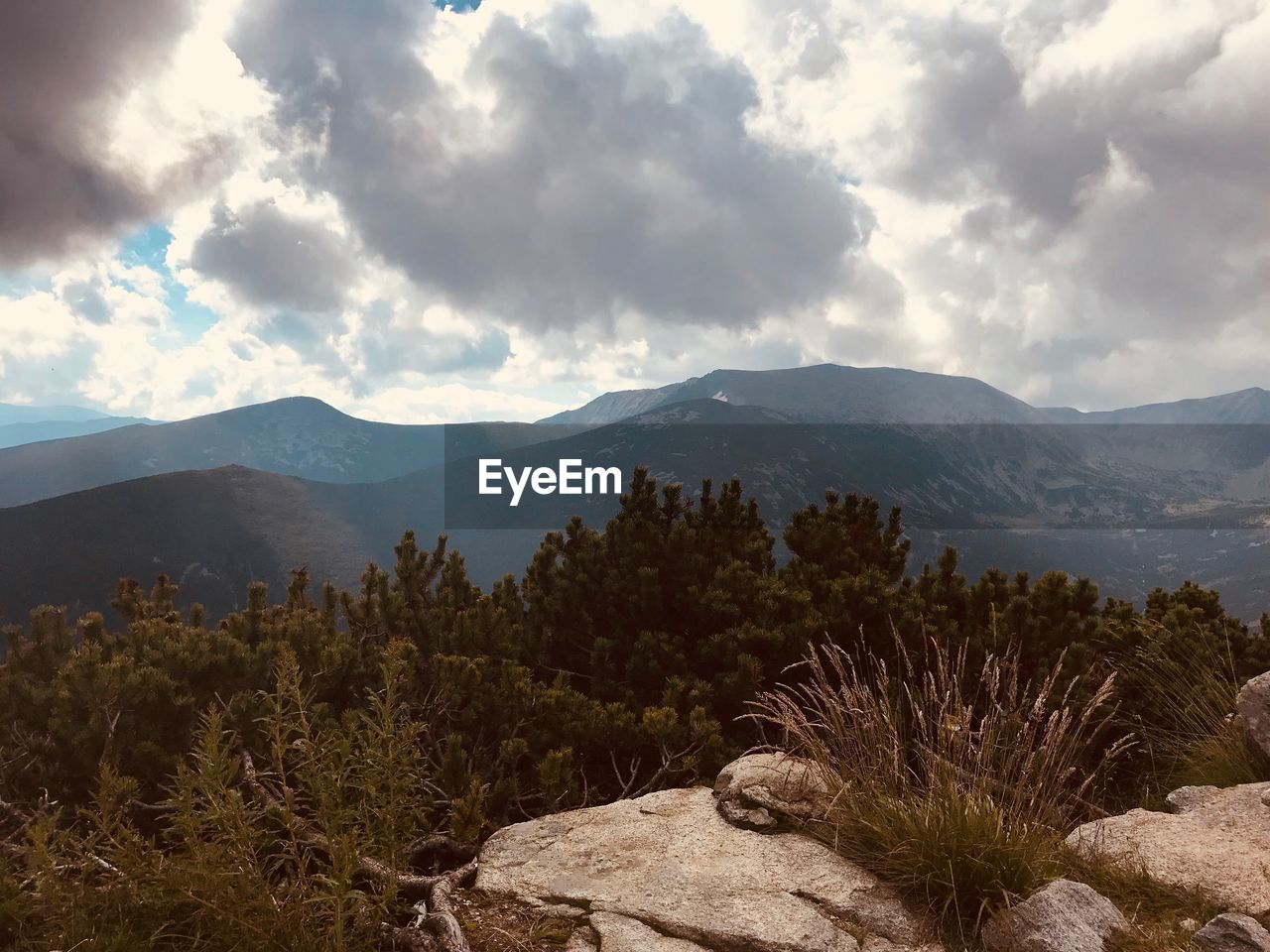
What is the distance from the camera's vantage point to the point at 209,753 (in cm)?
323

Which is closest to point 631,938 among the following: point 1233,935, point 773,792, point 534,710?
point 773,792

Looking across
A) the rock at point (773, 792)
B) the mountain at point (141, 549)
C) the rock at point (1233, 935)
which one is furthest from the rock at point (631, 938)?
the mountain at point (141, 549)

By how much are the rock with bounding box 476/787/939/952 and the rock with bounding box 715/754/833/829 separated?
0.13m

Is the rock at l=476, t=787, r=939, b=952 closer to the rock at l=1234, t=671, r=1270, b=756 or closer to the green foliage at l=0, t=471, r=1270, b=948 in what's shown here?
the green foliage at l=0, t=471, r=1270, b=948

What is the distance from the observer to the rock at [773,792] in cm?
486

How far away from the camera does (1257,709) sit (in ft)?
20.9

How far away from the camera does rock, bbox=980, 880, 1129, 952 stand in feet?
11.1

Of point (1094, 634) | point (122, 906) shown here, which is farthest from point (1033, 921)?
point (1094, 634)

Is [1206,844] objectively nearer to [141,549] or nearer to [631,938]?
[631,938]

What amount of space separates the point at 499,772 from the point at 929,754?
13.3 ft

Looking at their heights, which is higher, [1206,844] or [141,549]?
[1206,844]

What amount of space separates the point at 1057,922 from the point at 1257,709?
4.63 meters

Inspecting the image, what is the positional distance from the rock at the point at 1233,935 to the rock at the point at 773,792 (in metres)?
1.93

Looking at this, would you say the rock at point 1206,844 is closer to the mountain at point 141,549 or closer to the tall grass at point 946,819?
the tall grass at point 946,819
